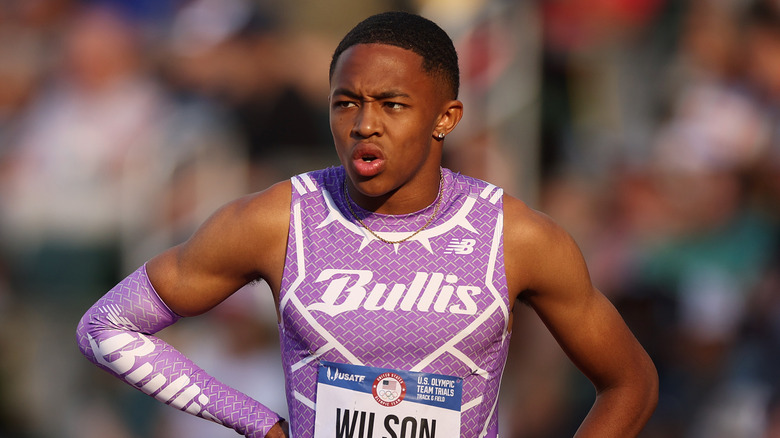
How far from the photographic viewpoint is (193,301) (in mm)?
3463

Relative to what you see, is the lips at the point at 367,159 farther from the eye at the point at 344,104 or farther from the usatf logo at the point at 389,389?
the usatf logo at the point at 389,389

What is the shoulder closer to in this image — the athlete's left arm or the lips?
the athlete's left arm

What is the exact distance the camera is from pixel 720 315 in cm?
637

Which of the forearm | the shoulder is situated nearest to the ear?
the shoulder

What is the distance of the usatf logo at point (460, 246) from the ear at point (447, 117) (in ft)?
1.14

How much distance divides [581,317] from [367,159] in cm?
87

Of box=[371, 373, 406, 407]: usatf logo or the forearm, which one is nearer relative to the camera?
box=[371, 373, 406, 407]: usatf logo

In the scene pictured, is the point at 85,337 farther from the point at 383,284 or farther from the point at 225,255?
the point at 383,284

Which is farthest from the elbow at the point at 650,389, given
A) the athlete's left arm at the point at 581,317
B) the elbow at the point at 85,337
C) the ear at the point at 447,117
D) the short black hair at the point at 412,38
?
the elbow at the point at 85,337

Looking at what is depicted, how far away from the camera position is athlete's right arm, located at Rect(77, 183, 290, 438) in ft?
11.2

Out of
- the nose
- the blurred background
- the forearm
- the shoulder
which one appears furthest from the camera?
the blurred background

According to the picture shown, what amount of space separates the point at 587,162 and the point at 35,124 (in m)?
3.67

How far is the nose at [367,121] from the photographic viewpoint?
322 cm

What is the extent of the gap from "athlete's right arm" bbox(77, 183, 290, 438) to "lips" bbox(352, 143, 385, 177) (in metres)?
0.34
